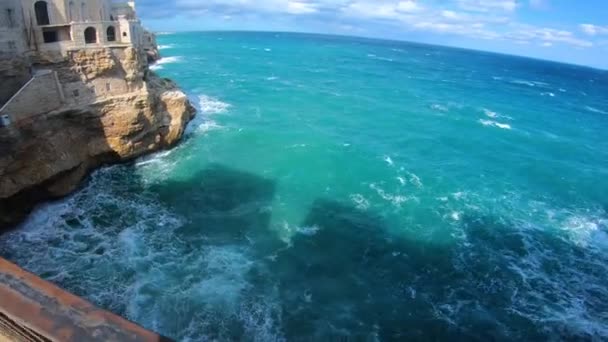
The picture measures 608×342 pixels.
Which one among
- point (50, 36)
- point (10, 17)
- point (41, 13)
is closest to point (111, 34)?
point (50, 36)

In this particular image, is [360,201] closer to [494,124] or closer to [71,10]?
[71,10]

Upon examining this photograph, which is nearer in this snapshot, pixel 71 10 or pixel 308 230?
pixel 308 230

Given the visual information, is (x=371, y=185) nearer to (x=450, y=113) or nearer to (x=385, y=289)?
(x=385, y=289)

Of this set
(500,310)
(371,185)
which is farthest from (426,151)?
(500,310)

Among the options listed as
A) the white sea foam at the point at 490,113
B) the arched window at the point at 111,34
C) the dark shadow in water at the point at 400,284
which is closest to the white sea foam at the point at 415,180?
the dark shadow in water at the point at 400,284

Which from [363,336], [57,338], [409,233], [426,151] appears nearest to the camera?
[57,338]
